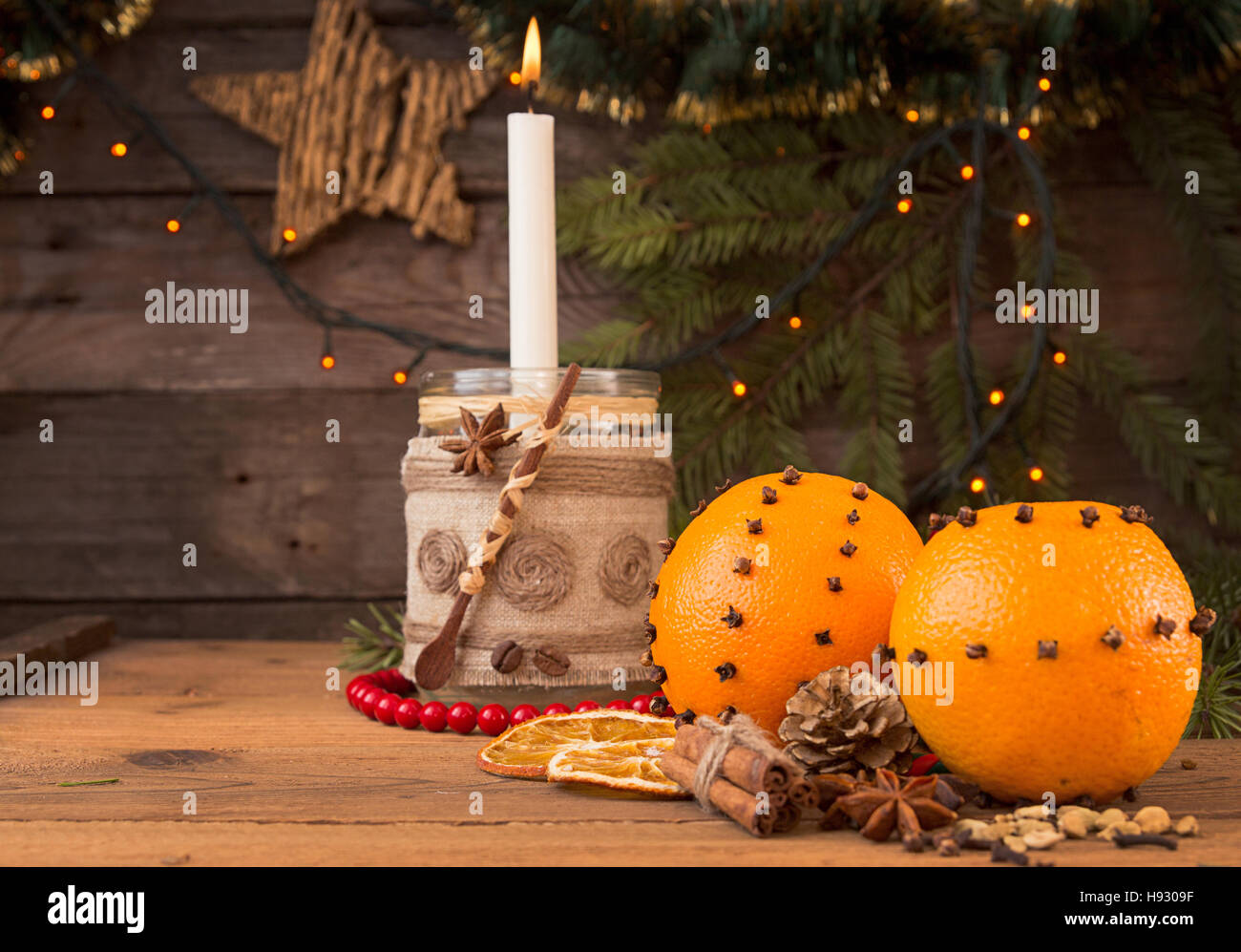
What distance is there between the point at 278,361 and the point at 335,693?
19.6 inches

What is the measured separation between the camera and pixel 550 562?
77cm

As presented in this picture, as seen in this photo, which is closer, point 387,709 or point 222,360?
point 387,709

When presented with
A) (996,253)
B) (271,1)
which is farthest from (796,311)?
(271,1)

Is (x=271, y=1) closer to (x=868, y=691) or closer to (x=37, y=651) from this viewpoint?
(x=37, y=651)

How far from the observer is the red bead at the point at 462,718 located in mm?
740

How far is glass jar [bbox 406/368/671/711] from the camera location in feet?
2.54

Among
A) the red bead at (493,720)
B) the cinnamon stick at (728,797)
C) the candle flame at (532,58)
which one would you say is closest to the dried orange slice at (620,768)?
→ the cinnamon stick at (728,797)

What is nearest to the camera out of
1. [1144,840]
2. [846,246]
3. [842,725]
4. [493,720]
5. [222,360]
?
[1144,840]

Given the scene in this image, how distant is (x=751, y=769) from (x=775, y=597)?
0.12m

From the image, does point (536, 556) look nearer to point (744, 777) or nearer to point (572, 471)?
point (572, 471)

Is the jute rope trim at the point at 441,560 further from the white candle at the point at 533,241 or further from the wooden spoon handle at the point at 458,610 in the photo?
the white candle at the point at 533,241

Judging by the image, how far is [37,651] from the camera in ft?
3.16

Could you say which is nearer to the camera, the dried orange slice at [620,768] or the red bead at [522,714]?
the dried orange slice at [620,768]

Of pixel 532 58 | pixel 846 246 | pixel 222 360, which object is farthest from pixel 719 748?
pixel 222 360
